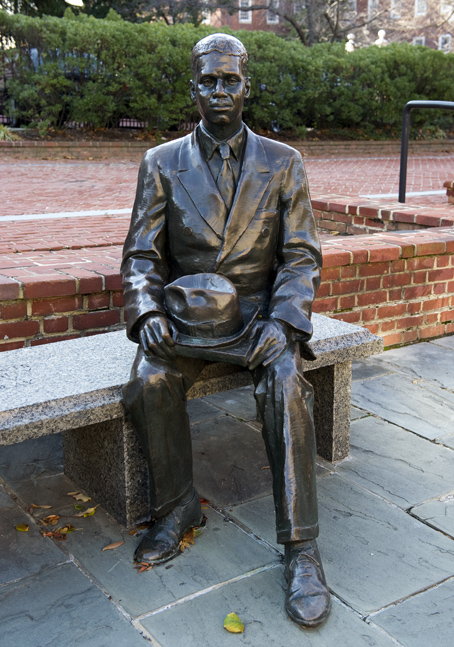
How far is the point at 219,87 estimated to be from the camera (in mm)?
2479

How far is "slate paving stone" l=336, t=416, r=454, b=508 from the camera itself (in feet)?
9.63

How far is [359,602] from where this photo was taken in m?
2.23

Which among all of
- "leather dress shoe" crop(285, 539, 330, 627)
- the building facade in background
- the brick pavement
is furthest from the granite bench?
the building facade in background

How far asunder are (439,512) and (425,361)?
184 centimetres

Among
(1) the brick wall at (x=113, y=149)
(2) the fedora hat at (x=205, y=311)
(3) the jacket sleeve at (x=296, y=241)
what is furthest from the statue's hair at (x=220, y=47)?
(1) the brick wall at (x=113, y=149)

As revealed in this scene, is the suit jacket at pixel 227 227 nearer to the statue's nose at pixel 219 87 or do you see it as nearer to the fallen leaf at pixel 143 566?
the statue's nose at pixel 219 87

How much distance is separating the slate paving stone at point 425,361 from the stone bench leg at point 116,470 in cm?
208

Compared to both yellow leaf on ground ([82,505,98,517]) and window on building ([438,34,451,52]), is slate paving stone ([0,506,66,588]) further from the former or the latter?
window on building ([438,34,451,52])

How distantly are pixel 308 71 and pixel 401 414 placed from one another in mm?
12952

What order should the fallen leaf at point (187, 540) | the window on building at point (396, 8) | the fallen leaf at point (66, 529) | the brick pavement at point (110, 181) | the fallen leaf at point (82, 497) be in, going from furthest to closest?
the window on building at point (396, 8) < the brick pavement at point (110, 181) < the fallen leaf at point (82, 497) < the fallen leaf at point (66, 529) < the fallen leaf at point (187, 540)

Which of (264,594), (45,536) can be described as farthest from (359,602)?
(45,536)

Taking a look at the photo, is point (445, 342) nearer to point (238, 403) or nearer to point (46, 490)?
point (238, 403)

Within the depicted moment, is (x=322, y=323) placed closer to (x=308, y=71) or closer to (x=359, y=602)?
(x=359, y=602)

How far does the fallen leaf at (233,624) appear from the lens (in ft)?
6.85
